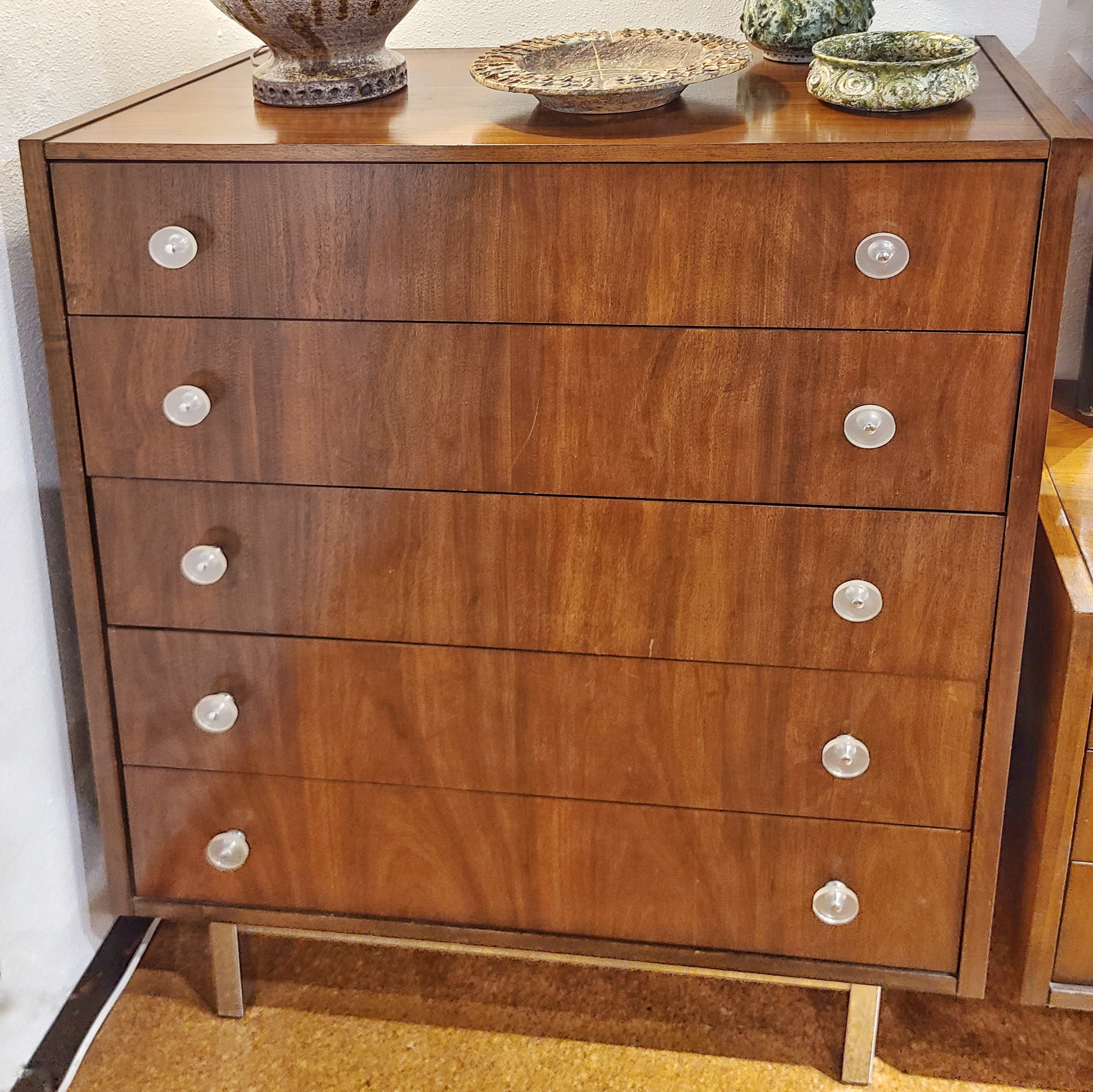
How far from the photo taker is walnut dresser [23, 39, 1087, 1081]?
1.00 metres

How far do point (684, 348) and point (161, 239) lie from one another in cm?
45

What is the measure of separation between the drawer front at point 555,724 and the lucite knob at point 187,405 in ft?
0.73

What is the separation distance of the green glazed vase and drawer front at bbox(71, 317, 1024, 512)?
42 centimetres

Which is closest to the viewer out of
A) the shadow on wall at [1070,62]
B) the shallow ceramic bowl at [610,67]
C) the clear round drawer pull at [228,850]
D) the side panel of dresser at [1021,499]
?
the side panel of dresser at [1021,499]

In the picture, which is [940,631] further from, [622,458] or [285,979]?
[285,979]

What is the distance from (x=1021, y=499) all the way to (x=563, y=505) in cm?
38

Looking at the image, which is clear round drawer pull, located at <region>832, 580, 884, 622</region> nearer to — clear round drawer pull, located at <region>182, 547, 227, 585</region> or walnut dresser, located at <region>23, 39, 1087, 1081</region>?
walnut dresser, located at <region>23, 39, 1087, 1081</region>

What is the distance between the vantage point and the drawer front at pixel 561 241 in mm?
971

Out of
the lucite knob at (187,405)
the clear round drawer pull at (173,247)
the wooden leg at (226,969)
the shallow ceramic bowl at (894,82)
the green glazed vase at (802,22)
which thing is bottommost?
the wooden leg at (226,969)

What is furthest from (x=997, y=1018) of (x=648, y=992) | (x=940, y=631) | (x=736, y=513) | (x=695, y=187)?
(x=695, y=187)

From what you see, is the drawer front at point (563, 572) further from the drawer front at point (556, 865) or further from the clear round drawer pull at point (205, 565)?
the drawer front at point (556, 865)

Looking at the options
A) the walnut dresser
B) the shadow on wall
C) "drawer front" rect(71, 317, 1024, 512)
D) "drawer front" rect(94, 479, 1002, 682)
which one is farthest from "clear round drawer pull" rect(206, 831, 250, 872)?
the shadow on wall

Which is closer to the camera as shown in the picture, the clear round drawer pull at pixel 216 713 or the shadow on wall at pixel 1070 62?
the clear round drawer pull at pixel 216 713

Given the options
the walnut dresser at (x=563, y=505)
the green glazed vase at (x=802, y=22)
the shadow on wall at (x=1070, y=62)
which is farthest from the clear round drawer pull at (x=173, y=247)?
the shadow on wall at (x=1070, y=62)
